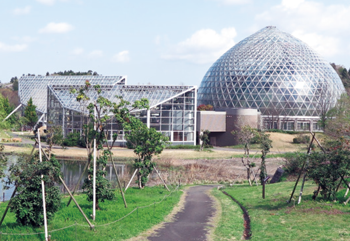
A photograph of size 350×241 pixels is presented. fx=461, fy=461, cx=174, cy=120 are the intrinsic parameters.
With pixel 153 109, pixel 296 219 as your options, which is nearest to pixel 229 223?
pixel 296 219

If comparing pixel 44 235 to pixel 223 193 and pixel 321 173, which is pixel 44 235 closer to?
pixel 321 173

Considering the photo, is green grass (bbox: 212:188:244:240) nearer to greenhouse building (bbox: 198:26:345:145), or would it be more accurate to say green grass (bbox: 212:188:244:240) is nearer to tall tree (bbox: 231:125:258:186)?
tall tree (bbox: 231:125:258:186)

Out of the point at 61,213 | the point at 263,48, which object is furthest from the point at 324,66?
the point at 61,213

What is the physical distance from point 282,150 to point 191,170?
26.7 meters

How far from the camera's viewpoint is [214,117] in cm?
7962

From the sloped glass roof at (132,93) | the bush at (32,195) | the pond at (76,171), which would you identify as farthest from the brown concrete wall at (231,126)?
the bush at (32,195)

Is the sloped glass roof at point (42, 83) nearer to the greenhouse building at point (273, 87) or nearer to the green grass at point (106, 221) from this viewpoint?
the greenhouse building at point (273, 87)

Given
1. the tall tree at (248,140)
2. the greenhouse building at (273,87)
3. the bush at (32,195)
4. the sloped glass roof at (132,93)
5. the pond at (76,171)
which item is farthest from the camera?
the greenhouse building at (273,87)

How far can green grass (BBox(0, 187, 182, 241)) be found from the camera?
17.8 meters

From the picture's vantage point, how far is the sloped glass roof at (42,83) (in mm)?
94294

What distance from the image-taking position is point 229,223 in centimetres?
2089

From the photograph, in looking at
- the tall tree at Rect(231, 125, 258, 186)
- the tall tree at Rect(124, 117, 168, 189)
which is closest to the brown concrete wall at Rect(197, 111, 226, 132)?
the tall tree at Rect(231, 125, 258, 186)

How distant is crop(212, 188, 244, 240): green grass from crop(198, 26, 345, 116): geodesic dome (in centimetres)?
6428

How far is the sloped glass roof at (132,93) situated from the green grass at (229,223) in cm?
4407
